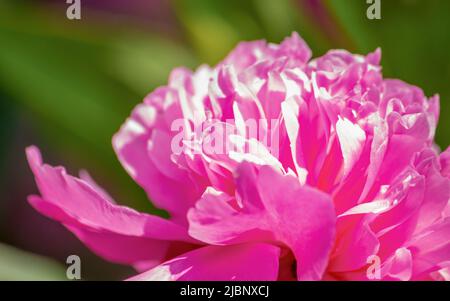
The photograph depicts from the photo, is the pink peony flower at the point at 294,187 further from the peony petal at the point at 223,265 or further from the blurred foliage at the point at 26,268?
the blurred foliage at the point at 26,268

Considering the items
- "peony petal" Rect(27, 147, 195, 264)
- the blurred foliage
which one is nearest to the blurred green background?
the blurred foliage

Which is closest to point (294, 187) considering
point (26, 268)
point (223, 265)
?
point (223, 265)

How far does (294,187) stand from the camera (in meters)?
0.36

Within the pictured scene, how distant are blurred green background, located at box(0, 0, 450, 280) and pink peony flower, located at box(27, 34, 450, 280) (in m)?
0.19

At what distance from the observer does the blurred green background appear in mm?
640

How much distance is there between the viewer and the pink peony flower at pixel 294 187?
378 millimetres

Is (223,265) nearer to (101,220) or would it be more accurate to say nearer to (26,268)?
(101,220)

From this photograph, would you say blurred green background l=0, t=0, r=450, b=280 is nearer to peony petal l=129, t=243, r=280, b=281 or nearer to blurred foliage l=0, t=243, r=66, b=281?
blurred foliage l=0, t=243, r=66, b=281

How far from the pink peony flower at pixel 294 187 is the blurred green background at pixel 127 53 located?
190 mm

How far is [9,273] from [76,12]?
0.30 metres

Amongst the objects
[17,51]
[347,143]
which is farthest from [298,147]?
[17,51]

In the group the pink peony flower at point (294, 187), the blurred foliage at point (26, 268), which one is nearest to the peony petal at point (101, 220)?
the pink peony flower at point (294, 187)

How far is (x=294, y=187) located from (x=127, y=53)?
0.41 m
